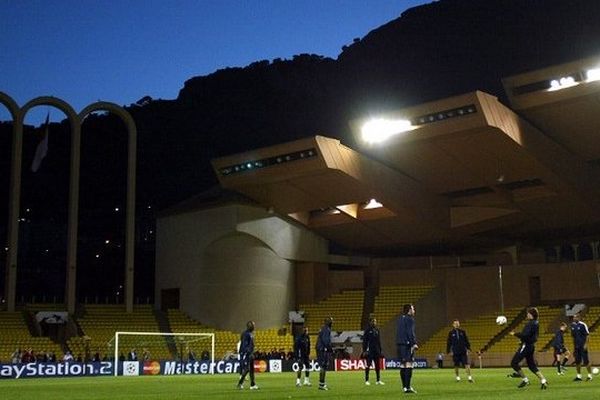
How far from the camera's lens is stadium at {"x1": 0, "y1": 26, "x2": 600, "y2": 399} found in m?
35.0

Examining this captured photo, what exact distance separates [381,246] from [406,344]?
3721 centimetres

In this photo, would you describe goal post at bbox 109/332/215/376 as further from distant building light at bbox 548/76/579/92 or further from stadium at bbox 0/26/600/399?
distant building light at bbox 548/76/579/92

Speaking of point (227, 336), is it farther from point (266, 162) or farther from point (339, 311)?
point (266, 162)

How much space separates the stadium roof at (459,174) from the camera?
3350 centimetres

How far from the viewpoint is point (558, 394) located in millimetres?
14125

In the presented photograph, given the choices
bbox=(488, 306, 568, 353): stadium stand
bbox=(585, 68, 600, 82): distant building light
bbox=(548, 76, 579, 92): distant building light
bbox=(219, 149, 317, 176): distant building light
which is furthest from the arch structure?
bbox=(585, 68, 600, 82): distant building light

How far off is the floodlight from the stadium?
14 centimetres

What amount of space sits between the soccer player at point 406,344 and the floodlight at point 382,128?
20.5m

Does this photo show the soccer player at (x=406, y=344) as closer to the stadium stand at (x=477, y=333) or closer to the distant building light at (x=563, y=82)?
the distant building light at (x=563, y=82)

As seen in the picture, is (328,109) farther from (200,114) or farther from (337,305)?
(337,305)

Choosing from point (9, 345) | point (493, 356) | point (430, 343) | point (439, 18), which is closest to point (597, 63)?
point (493, 356)

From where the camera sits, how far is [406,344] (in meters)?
16.1

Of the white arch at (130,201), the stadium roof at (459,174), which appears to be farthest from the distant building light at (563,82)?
the white arch at (130,201)

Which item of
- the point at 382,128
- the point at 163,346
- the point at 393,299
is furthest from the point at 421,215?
the point at 163,346
